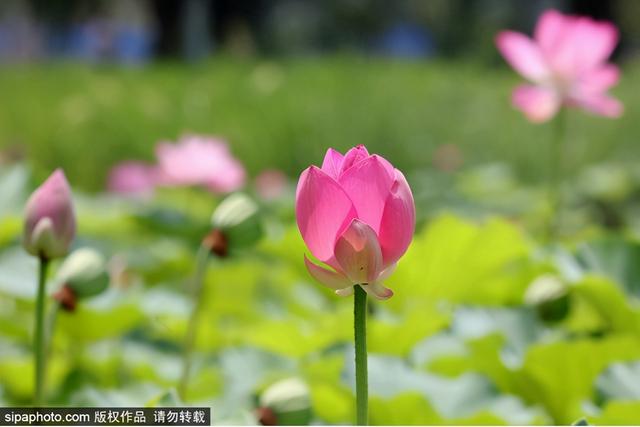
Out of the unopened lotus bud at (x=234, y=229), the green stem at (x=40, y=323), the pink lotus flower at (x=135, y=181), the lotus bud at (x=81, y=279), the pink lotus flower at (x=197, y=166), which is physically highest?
the pink lotus flower at (x=135, y=181)

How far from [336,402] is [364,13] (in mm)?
12298

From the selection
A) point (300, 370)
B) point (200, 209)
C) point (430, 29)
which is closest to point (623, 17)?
point (430, 29)

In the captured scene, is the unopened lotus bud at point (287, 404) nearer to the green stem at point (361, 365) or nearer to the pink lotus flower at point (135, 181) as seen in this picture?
the green stem at point (361, 365)

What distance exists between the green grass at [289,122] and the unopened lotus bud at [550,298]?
153cm

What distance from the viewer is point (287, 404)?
0.46 meters

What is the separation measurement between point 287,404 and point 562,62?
1.65ft

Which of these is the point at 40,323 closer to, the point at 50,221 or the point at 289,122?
the point at 50,221

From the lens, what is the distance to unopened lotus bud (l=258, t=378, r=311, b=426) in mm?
457

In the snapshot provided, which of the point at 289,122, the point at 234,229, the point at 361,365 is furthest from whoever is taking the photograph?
the point at 289,122

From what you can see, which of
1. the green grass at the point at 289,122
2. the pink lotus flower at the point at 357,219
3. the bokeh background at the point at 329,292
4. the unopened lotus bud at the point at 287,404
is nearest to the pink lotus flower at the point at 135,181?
the bokeh background at the point at 329,292

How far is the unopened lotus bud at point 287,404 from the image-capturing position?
0.46 metres

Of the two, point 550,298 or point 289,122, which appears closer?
point 550,298

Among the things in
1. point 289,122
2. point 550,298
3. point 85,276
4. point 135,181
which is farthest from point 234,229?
point 289,122

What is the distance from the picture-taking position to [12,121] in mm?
2463
